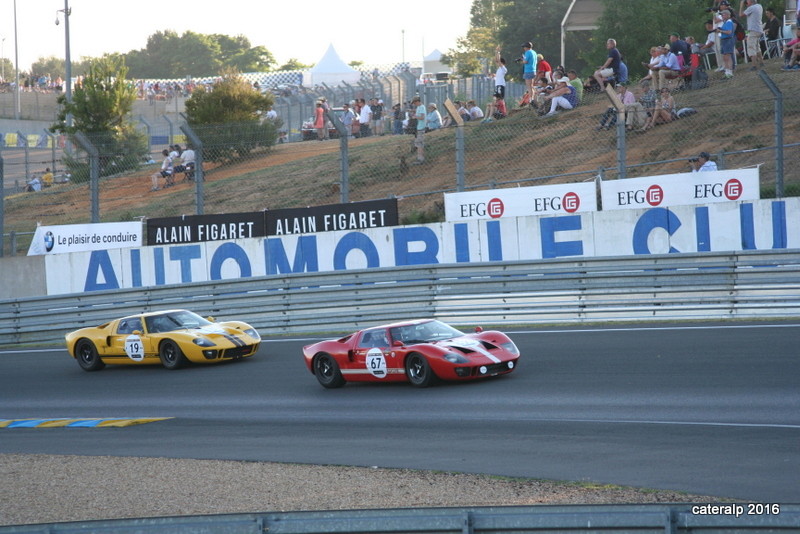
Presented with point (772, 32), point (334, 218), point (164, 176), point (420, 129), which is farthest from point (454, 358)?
point (772, 32)

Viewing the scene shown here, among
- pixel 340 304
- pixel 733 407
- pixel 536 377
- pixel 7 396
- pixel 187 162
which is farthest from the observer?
pixel 187 162

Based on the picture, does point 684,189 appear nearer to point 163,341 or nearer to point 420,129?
point 420,129

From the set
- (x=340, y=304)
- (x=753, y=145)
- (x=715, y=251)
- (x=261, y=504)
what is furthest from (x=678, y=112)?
(x=261, y=504)

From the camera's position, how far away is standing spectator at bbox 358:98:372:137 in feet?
100

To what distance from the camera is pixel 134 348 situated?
15.9m

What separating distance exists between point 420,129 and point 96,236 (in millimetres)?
8033

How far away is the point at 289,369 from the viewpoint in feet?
48.0

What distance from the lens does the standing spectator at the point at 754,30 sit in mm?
24500

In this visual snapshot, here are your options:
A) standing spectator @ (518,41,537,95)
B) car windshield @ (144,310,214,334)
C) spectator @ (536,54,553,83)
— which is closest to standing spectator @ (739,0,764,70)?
spectator @ (536,54,553,83)

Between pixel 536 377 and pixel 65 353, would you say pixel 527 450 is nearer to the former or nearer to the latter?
pixel 536 377

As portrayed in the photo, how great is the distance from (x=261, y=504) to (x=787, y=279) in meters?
10.3

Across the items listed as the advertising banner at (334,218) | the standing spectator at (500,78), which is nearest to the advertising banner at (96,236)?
the advertising banner at (334,218)

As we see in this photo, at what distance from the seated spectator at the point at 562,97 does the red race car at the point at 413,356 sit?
1261 cm

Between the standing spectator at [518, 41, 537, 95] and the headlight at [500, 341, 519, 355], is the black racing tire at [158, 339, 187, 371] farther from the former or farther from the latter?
the standing spectator at [518, 41, 537, 95]
